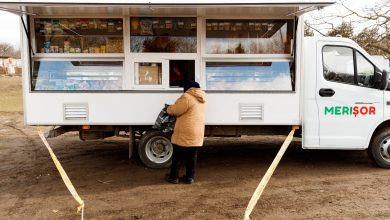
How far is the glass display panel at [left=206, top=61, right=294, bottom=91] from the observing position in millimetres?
7016

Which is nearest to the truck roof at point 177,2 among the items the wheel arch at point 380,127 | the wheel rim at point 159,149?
the wheel rim at point 159,149

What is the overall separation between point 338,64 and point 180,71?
260cm

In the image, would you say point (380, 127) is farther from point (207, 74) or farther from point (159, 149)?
point (159, 149)

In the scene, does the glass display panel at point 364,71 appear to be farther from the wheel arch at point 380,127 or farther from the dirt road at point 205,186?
the dirt road at point 205,186

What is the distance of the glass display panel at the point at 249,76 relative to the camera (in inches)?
276

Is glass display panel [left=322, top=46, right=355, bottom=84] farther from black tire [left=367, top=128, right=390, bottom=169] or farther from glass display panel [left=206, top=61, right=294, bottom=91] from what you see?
black tire [left=367, top=128, right=390, bottom=169]

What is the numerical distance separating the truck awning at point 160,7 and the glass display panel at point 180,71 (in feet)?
2.67

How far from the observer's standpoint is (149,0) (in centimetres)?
A: 615

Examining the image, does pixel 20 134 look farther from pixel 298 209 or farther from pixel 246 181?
pixel 298 209

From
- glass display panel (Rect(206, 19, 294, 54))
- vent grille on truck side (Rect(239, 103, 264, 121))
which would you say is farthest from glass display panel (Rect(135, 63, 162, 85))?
vent grille on truck side (Rect(239, 103, 264, 121))

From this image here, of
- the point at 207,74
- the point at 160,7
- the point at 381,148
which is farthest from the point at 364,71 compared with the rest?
the point at 160,7

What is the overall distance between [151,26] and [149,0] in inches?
37.7

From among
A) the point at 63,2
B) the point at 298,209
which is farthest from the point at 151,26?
the point at 298,209

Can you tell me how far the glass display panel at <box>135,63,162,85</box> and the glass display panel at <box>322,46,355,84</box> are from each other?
272 centimetres
